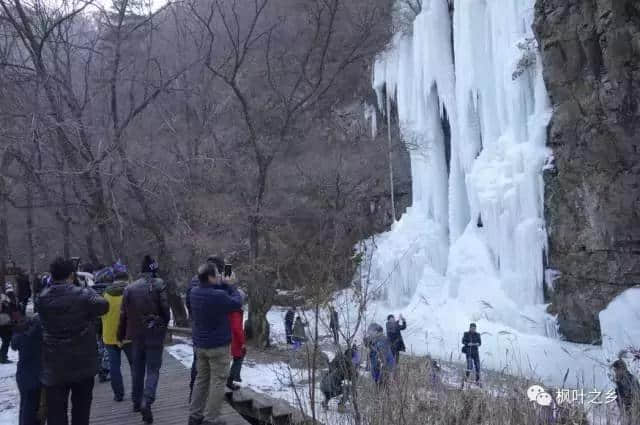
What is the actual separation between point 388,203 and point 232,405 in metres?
17.6

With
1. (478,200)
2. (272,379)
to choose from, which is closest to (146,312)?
(272,379)

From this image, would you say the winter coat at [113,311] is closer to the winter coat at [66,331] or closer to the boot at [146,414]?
the boot at [146,414]

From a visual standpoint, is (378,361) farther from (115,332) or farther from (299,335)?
(299,335)

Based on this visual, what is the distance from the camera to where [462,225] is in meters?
15.9

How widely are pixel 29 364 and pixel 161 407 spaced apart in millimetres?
1532

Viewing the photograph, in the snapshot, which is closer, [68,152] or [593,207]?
[68,152]

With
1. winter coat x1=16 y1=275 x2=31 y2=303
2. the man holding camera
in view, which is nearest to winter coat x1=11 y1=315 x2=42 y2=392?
the man holding camera

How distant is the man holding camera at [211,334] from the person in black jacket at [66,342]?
0.78m

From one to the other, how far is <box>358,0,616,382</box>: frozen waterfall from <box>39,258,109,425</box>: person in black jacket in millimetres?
8456

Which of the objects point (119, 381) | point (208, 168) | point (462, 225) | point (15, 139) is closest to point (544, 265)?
point (462, 225)

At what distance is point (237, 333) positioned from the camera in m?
5.18

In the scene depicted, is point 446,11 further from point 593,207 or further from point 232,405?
point 232,405

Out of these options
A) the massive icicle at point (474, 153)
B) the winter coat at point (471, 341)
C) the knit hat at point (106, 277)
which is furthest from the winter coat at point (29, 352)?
the massive icicle at point (474, 153)
